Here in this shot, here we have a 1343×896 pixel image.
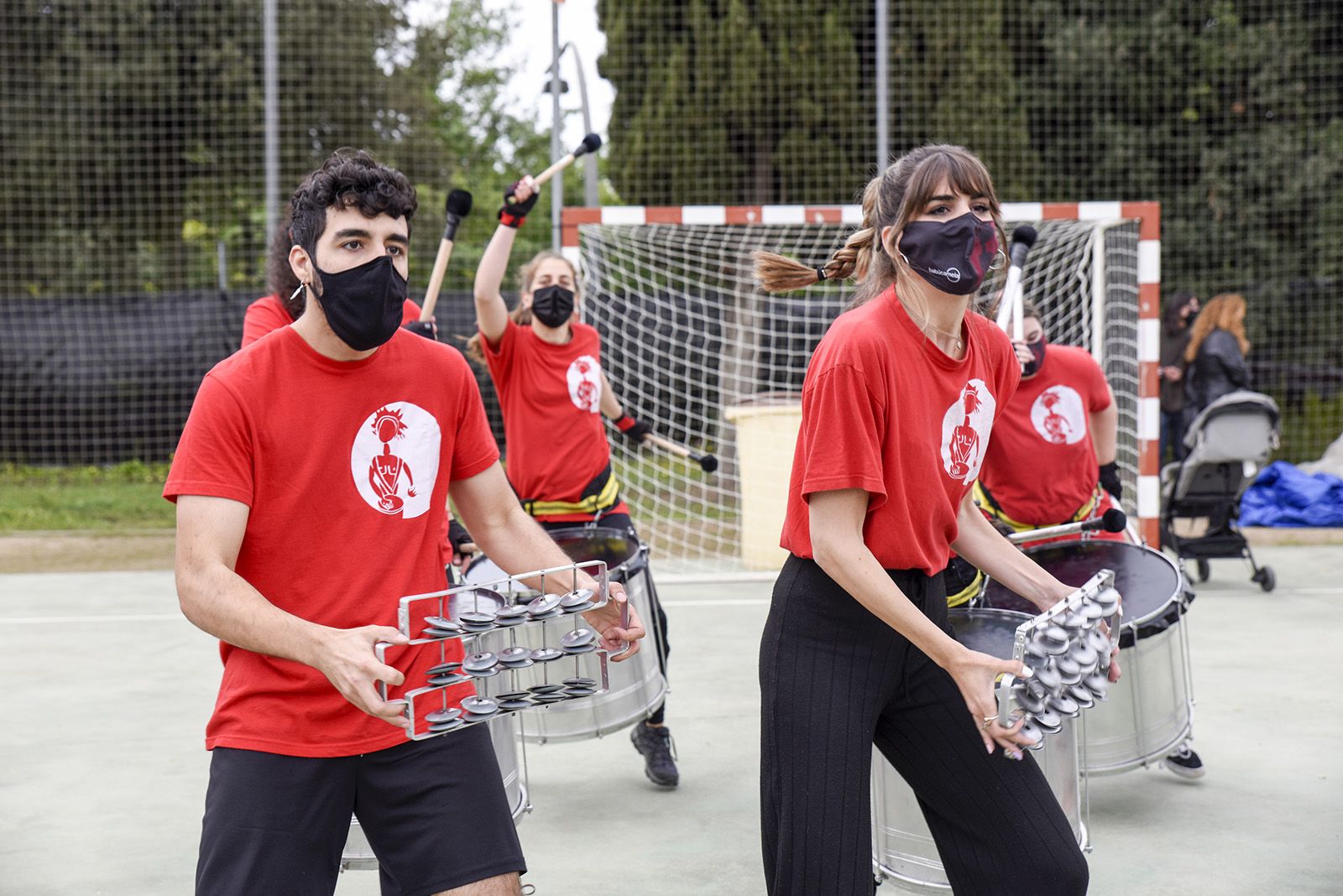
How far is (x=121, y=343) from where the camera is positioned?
43.2ft

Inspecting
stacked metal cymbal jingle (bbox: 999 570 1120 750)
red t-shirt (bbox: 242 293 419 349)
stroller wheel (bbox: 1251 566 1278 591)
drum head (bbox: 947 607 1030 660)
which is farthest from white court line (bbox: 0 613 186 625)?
stacked metal cymbal jingle (bbox: 999 570 1120 750)

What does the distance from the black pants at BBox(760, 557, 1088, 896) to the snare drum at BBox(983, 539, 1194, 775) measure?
4.16 feet

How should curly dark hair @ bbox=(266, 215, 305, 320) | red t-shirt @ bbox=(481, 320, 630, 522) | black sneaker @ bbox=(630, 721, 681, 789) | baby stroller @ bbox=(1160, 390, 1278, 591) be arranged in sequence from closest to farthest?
curly dark hair @ bbox=(266, 215, 305, 320), black sneaker @ bbox=(630, 721, 681, 789), red t-shirt @ bbox=(481, 320, 630, 522), baby stroller @ bbox=(1160, 390, 1278, 591)

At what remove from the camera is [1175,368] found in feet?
34.7

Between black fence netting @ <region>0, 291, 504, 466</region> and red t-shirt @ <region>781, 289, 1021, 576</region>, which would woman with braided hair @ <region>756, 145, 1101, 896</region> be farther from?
black fence netting @ <region>0, 291, 504, 466</region>

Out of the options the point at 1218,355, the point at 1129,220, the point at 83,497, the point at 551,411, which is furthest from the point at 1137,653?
the point at 83,497

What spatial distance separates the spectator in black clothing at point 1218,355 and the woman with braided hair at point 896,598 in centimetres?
810

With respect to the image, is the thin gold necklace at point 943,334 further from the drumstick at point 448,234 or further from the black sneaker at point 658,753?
the black sneaker at point 658,753

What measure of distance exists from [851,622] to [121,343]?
12299 mm

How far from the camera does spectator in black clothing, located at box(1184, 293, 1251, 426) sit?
9875mm

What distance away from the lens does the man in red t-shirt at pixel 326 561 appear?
2.11 m

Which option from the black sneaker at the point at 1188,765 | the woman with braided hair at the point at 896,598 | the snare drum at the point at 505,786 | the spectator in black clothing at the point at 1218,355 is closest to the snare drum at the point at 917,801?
the woman with braided hair at the point at 896,598

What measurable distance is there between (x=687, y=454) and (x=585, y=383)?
0.55m

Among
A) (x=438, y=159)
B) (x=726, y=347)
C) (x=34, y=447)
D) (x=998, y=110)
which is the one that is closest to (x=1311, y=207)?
(x=998, y=110)
